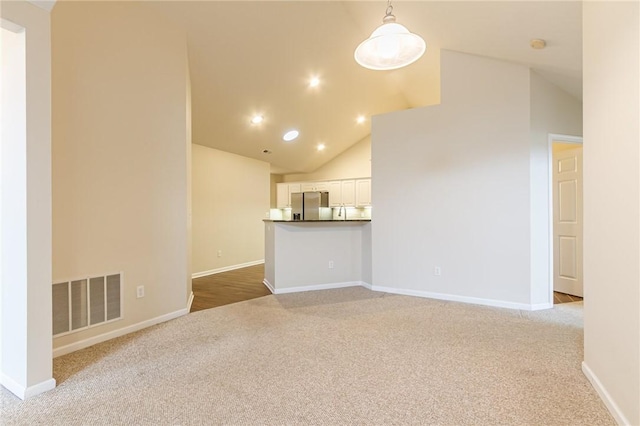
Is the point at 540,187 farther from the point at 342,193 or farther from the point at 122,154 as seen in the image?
the point at 342,193

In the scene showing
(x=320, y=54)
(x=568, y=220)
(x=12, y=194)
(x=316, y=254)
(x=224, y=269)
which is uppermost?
(x=320, y=54)

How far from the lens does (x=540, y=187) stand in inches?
153

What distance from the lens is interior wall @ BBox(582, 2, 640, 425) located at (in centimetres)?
162

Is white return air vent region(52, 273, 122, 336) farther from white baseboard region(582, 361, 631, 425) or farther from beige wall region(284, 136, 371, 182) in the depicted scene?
beige wall region(284, 136, 371, 182)

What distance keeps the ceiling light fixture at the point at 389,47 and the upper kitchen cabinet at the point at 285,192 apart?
631cm

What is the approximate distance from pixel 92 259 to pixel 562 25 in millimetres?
4642

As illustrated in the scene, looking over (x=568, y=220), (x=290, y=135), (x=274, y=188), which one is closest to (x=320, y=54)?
(x=290, y=135)

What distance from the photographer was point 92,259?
2824 mm

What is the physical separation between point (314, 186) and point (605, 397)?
24.0 feet

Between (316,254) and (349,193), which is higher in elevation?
(349,193)

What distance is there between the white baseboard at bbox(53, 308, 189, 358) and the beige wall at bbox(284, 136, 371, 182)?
5775 millimetres

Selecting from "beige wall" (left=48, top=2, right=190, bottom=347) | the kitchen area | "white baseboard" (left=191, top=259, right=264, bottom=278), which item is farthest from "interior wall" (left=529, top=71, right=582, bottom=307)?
"white baseboard" (left=191, top=259, right=264, bottom=278)

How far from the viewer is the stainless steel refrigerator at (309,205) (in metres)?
8.11

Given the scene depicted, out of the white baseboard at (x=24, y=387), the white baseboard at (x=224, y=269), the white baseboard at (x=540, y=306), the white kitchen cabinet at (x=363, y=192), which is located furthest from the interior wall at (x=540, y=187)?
the white baseboard at (x=224, y=269)
